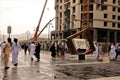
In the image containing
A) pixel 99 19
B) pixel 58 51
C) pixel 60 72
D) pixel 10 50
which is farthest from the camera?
pixel 99 19

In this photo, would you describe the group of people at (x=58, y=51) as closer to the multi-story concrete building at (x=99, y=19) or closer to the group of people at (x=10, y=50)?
the group of people at (x=10, y=50)

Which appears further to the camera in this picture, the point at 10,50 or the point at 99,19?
the point at 99,19

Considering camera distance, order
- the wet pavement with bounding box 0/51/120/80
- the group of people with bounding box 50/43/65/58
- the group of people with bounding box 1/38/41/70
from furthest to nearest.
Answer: the group of people with bounding box 50/43/65/58
the group of people with bounding box 1/38/41/70
the wet pavement with bounding box 0/51/120/80

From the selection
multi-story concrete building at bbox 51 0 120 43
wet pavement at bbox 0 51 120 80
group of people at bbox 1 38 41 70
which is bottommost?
wet pavement at bbox 0 51 120 80

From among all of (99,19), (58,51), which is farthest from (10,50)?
(99,19)

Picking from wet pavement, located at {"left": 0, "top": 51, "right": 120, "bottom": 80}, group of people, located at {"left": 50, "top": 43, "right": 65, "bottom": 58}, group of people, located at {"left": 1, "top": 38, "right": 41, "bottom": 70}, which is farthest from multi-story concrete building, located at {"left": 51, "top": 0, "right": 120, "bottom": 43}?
wet pavement, located at {"left": 0, "top": 51, "right": 120, "bottom": 80}

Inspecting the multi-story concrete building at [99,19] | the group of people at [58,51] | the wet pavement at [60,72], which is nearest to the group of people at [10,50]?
the wet pavement at [60,72]

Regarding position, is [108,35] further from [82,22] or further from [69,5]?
[69,5]

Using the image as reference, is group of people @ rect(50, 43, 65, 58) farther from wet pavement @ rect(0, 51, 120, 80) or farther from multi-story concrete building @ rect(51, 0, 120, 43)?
multi-story concrete building @ rect(51, 0, 120, 43)

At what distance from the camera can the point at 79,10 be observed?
82312mm

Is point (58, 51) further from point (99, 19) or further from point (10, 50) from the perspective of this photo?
point (99, 19)

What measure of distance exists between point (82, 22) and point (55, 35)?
18.4 metres

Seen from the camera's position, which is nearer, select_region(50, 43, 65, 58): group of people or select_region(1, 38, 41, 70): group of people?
select_region(1, 38, 41, 70): group of people

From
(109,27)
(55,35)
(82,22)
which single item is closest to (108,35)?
(109,27)
